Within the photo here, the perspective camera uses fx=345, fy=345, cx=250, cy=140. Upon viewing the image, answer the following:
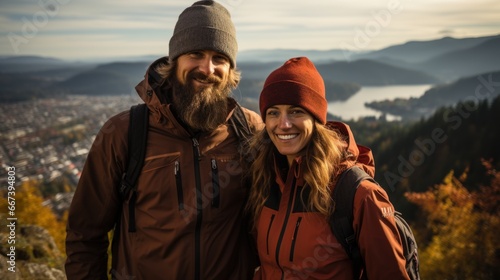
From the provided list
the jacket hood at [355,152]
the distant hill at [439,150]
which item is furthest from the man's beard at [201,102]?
the distant hill at [439,150]

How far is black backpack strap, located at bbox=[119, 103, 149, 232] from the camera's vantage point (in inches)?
128

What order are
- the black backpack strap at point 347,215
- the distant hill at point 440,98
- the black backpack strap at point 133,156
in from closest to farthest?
the black backpack strap at point 347,215, the black backpack strap at point 133,156, the distant hill at point 440,98

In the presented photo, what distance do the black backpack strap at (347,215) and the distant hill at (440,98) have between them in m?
113

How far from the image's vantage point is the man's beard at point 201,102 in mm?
3359

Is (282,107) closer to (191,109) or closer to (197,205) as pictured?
(191,109)

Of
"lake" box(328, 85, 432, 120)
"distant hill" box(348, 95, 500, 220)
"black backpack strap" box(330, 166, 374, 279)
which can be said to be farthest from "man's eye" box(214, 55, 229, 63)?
"lake" box(328, 85, 432, 120)

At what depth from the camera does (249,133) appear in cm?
385

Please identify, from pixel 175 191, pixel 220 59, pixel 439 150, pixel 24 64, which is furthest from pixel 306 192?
pixel 24 64

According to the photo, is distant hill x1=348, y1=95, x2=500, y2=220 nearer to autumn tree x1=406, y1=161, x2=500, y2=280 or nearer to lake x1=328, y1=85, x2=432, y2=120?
autumn tree x1=406, y1=161, x2=500, y2=280

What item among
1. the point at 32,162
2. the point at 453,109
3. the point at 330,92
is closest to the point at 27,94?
the point at 32,162

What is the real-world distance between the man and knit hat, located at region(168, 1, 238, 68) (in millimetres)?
13

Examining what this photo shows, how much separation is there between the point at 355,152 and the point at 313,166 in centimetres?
44

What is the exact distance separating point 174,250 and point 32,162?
62201mm

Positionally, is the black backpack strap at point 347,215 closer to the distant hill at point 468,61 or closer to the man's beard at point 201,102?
the man's beard at point 201,102
